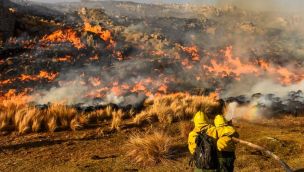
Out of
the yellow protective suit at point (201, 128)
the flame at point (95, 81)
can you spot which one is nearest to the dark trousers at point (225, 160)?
the yellow protective suit at point (201, 128)

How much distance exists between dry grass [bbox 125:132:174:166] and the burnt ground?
238 millimetres

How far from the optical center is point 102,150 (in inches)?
537

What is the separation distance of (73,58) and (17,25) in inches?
211

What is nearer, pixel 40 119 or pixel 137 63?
pixel 40 119

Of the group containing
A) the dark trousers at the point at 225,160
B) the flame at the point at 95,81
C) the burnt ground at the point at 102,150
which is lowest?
the burnt ground at the point at 102,150

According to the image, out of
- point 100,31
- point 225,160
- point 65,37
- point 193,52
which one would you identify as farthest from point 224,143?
point 100,31

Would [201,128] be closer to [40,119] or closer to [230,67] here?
[40,119]

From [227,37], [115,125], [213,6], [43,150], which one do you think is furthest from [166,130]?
[213,6]

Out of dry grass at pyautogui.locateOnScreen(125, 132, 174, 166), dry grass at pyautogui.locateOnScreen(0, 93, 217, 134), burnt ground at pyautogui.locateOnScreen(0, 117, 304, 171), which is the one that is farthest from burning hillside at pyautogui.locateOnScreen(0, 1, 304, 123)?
dry grass at pyautogui.locateOnScreen(125, 132, 174, 166)

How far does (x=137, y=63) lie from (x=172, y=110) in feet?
37.8

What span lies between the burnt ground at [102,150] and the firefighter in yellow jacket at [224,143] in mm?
3438

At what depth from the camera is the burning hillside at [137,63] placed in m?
23.7

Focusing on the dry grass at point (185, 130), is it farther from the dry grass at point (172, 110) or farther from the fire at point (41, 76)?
the fire at point (41, 76)

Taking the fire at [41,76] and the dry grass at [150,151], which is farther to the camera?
the fire at [41,76]
